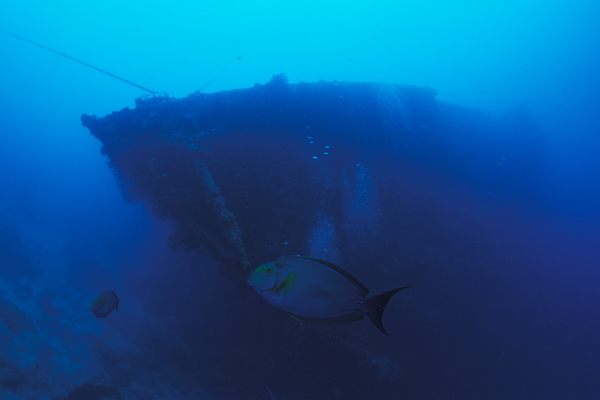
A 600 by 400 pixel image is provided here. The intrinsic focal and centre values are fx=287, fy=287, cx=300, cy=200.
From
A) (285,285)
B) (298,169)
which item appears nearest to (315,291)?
(285,285)

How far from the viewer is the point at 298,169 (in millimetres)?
4609

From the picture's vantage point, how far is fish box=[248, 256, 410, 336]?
1.39m

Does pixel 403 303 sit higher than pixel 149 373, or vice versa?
pixel 403 303

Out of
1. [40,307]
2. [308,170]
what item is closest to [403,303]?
[308,170]

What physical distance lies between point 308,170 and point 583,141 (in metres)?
15.4

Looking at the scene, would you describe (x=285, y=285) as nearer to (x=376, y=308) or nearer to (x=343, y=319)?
(x=343, y=319)

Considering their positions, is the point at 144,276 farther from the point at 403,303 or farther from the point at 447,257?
the point at 447,257

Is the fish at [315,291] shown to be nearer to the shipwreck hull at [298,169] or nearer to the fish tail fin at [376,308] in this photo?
the fish tail fin at [376,308]

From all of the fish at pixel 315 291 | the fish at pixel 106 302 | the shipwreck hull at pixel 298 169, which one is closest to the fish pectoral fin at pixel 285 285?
the fish at pixel 315 291

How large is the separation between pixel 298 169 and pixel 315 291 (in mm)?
3331

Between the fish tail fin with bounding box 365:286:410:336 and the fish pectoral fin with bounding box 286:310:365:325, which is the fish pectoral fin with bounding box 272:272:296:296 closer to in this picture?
the fish pectoral fin with bounding box 286:310:365:325

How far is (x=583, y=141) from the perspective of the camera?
1302 centimetres

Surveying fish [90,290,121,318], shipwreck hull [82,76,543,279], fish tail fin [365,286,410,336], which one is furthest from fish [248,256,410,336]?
fish [90,290,121,318]

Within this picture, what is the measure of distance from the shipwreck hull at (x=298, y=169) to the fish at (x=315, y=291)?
2.52 metres
